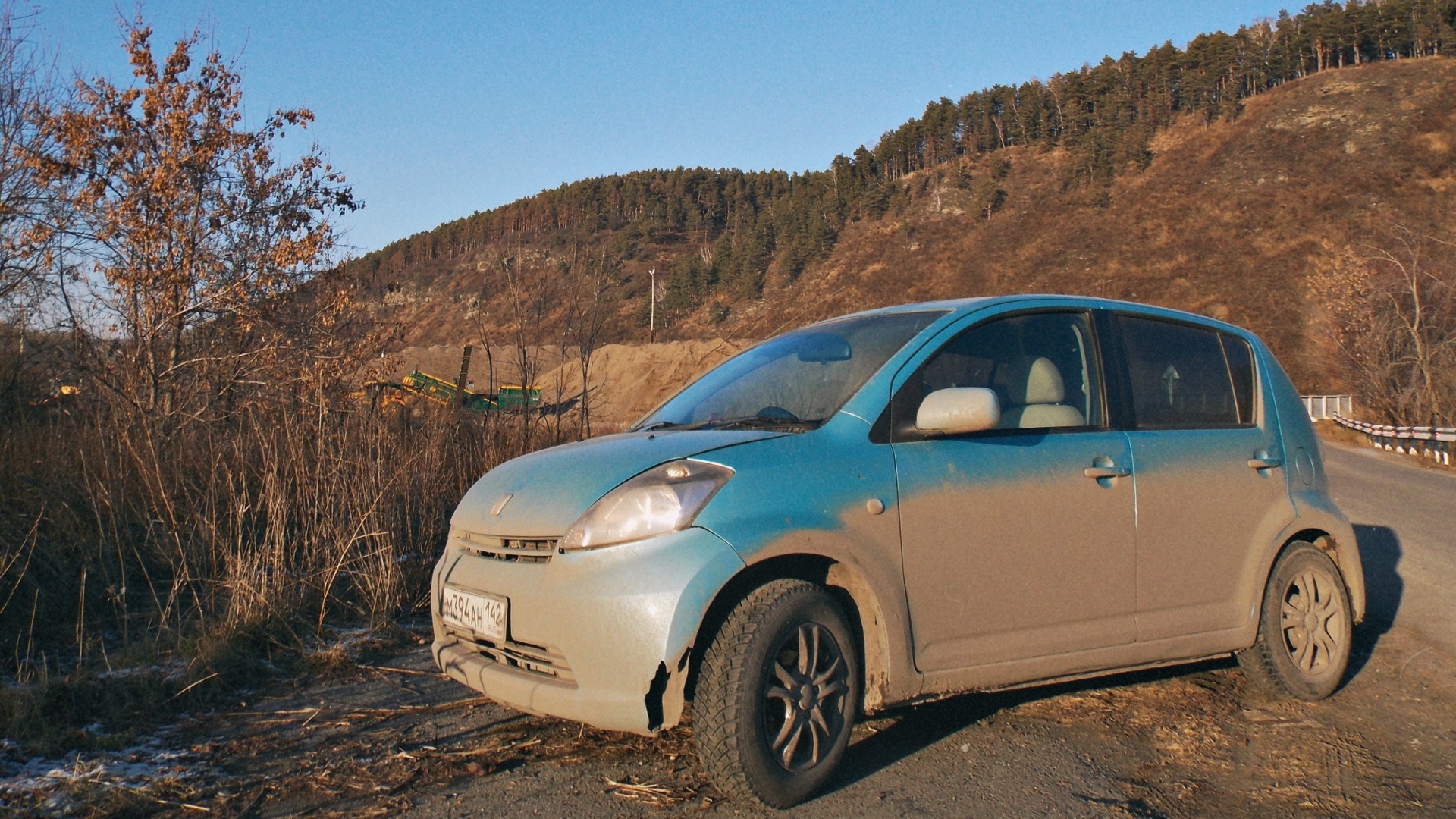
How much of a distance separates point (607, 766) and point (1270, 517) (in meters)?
3.12

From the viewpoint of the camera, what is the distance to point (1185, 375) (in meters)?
4.64

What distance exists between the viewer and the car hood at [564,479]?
340cm

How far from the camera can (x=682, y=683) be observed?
3094mm

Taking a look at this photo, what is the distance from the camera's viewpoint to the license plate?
11.4 ft

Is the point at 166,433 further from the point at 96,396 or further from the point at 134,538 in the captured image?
the point at 134,538

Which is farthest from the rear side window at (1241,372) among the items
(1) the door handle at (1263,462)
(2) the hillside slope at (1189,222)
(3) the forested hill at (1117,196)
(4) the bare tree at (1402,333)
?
(2) the hillside slope at (1189,222)

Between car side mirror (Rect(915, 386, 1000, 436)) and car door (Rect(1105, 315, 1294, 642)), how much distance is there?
0.98 metres

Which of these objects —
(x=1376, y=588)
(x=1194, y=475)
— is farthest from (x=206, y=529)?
(x=1376, y=588)

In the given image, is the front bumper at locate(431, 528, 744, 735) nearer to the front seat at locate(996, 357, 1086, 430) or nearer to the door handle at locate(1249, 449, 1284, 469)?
the front seat at locate(996, 357, 1086, 430)

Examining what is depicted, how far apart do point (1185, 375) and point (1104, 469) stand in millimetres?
917

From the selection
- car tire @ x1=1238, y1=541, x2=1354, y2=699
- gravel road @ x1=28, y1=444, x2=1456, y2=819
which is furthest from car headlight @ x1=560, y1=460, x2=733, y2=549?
car tire @ x1=1238, y1=541, x2=1354, y2=699

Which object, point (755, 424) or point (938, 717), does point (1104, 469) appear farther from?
point (755, 424)

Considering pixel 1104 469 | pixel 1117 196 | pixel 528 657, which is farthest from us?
pixel 1117 196

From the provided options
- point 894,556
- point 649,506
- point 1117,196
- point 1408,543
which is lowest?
point 1408,543
